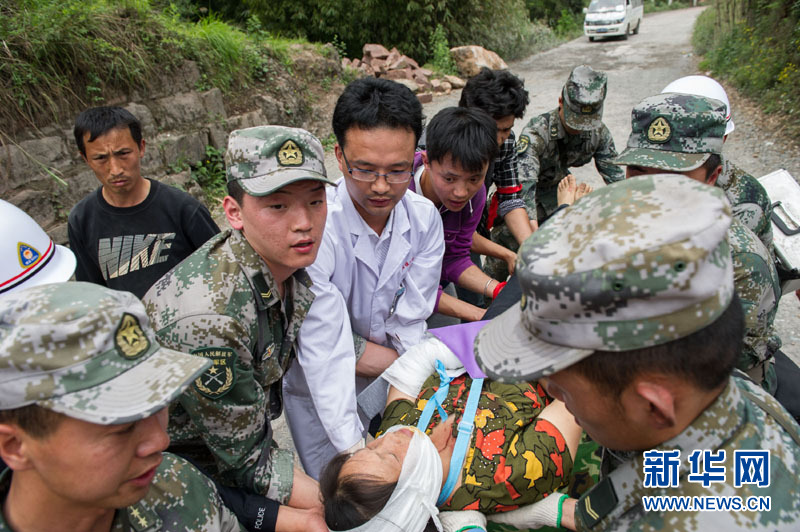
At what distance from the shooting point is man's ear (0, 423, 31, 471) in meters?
1.07

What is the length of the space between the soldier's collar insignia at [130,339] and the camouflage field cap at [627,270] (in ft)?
2.84

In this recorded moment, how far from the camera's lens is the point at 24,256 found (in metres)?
1.82

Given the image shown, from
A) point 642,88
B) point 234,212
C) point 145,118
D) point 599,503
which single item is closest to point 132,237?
point 234,212

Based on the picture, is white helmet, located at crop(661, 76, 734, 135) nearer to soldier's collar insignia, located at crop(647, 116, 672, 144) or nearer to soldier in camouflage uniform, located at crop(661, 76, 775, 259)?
soldier in camouflage uniform, located at crop(661, 76, 775, 259)

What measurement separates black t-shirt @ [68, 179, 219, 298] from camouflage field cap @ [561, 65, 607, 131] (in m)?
2.49

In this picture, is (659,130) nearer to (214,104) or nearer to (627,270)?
(627,270)

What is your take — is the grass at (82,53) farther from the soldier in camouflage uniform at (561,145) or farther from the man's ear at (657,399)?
the man's ear at (657,399)

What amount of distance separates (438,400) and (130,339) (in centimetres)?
134

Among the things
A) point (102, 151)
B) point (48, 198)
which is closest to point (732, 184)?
point (102, 151)

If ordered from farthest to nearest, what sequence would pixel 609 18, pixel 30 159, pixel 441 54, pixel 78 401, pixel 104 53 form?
pixel 609 18 < pixel 441 54 < pixel 104 53 < pixel 30 159 < pixel 78 401

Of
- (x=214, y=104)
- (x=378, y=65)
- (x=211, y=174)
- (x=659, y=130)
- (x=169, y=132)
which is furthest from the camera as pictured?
(x=378, y=65)

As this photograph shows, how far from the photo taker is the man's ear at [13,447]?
1.07 metres

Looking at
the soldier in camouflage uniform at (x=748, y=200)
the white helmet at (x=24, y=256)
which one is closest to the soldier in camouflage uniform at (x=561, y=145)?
the soldier in camouflage uniform at (x=748, y=200)

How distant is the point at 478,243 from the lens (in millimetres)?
3459
